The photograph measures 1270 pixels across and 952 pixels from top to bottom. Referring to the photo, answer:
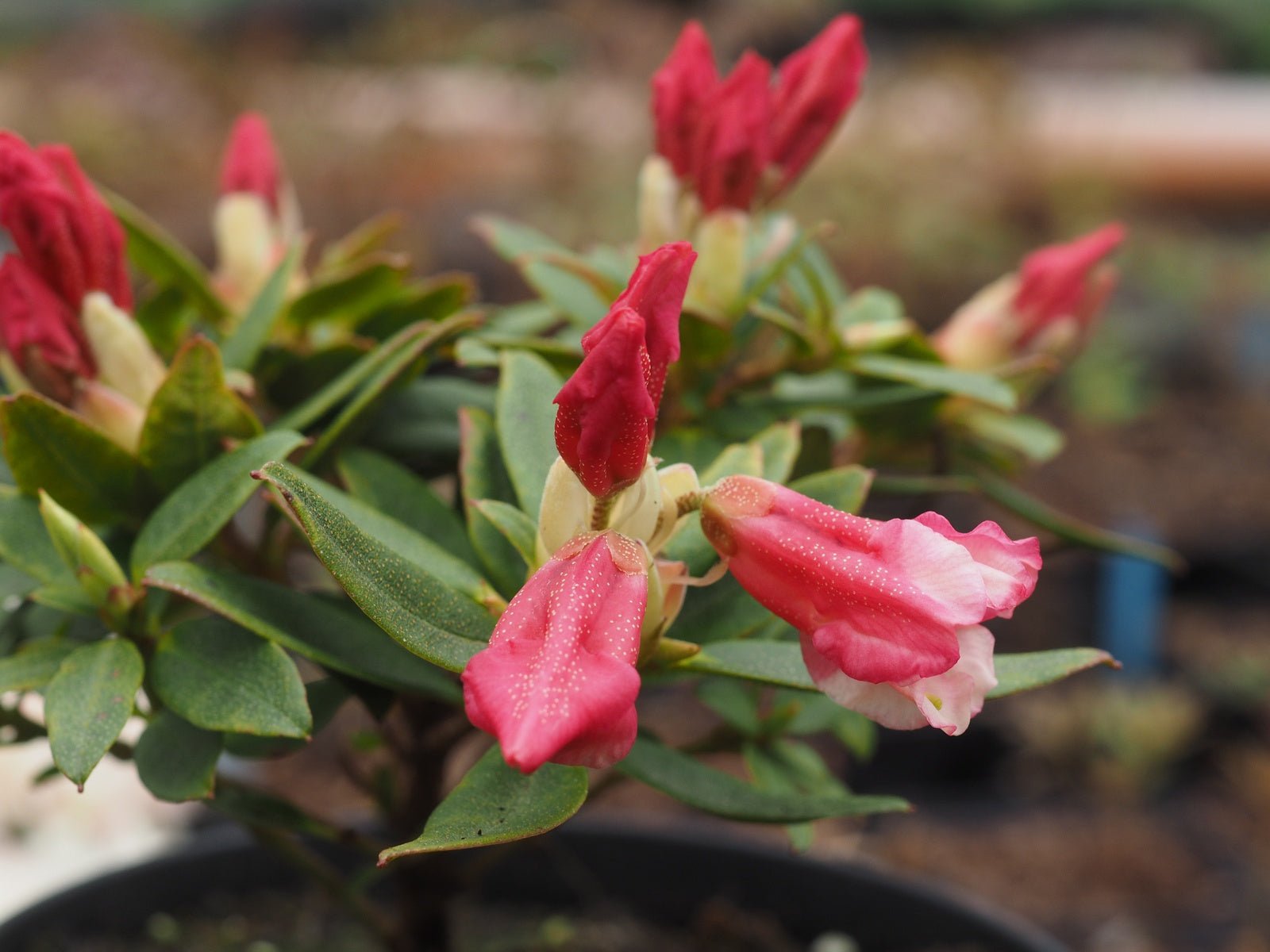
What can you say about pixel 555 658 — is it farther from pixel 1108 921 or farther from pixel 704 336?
pixel 1108 921

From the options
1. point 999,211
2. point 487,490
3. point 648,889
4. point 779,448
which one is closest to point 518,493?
point 487,490

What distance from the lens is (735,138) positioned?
2.08 ft

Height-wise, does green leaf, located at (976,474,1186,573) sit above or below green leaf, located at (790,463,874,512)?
below

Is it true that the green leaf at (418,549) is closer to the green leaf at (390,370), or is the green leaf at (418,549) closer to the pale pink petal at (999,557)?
the green leaf at (390,370)

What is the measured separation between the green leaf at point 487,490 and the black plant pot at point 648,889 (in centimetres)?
40

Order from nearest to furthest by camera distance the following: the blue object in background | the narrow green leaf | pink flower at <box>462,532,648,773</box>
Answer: pink flower at <box>462,532,648,773</box>
the narrow green leaf
the blue object in background

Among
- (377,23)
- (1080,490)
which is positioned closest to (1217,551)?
(1080,490)

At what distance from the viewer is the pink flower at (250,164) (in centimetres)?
76

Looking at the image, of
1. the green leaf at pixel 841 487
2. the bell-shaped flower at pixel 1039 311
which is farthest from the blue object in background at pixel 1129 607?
the green leaf at pixel 841 487

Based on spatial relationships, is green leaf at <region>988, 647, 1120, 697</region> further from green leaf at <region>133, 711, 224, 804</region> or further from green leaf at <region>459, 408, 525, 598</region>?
green leaf at <region>133, 711, 224, 804</region>

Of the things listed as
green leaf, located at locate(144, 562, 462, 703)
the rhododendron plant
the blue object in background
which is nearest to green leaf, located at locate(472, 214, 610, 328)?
the rhododendron plant

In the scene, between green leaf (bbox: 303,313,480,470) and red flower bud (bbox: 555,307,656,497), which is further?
green leaf (bbox: 303,313,480,470)

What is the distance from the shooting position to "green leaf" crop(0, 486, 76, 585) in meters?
0.55

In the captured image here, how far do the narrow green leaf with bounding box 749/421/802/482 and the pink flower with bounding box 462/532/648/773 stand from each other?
0.15 metres
